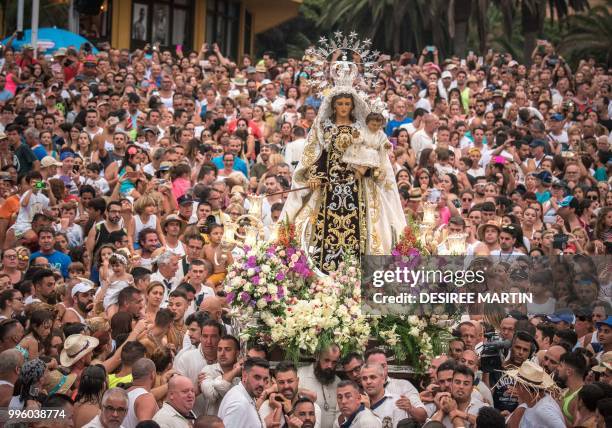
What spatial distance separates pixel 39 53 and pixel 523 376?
57.9 feet

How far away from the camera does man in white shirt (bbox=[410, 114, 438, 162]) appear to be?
19016mm

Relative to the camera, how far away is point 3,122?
19.4 metres

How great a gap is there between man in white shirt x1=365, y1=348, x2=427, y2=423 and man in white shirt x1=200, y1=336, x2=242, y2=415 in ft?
3.58

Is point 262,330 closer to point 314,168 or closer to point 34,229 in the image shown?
point 314,168

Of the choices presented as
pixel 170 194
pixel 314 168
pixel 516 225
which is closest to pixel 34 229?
pixel 170 194

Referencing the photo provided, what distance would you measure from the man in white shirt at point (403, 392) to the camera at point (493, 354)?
39.3 inches

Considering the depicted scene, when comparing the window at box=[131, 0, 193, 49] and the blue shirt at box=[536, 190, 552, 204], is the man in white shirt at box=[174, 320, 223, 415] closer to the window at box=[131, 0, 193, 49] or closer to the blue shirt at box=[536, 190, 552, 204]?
the blue shirt at box=[536, 190, 552, 204]

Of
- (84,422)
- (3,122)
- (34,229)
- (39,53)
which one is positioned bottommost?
(84,422)

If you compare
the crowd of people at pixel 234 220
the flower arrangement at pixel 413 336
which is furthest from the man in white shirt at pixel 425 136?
the flower arrangement at pixel 413 336

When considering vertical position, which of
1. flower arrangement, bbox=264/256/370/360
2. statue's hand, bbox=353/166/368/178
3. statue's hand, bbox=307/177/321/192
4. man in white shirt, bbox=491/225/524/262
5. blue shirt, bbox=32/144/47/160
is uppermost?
blue shirt, bbox=32/144/47/160

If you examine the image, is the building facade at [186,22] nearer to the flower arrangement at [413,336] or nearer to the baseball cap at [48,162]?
the baseball cap at [48,162]

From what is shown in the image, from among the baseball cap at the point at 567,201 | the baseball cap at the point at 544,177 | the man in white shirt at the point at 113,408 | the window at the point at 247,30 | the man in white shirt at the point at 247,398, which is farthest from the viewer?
the window at the point at 247,30

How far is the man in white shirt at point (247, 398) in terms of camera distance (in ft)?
29.3

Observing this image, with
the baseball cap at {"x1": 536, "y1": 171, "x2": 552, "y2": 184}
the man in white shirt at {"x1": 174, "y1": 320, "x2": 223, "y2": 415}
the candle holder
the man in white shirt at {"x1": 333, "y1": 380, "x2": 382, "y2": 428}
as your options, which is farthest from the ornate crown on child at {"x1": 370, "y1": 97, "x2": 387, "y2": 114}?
the baseball cap at {"x1": 536, "y1": 171, "x2": 552, "y2": 184}
